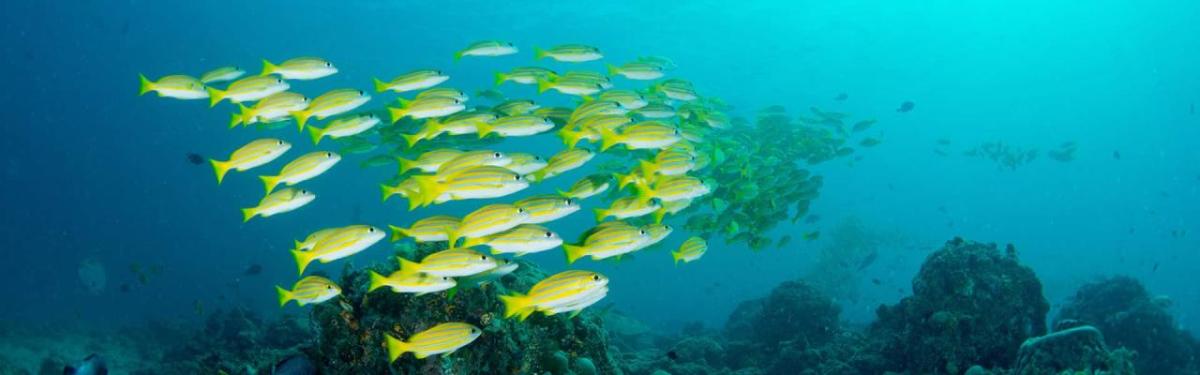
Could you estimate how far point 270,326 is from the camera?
1327 cm

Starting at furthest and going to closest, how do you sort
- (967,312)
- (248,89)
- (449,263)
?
(967,312)
(248,89)
(449,263)

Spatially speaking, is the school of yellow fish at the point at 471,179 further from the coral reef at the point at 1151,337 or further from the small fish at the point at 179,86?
the coral reef at the point at 1151,337

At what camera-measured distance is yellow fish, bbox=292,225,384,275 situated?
15.5ft

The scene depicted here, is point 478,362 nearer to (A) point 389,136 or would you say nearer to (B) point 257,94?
(B) point 257,94

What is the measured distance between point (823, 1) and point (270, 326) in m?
44.0

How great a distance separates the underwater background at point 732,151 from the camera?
1991 cm

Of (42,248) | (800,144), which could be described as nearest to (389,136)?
(800,144)

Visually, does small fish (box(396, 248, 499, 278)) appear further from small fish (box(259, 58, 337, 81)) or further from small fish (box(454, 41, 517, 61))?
small fish (box(454, 41, 517, 61))

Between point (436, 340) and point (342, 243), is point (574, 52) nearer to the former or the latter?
point (342, 243)

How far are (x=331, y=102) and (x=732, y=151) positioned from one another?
9055mm

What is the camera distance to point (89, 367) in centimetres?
502

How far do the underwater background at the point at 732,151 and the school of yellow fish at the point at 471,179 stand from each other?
92cm

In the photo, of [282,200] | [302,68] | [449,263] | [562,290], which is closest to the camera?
[562,290]

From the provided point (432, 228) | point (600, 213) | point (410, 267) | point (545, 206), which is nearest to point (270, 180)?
point (432, 228)
